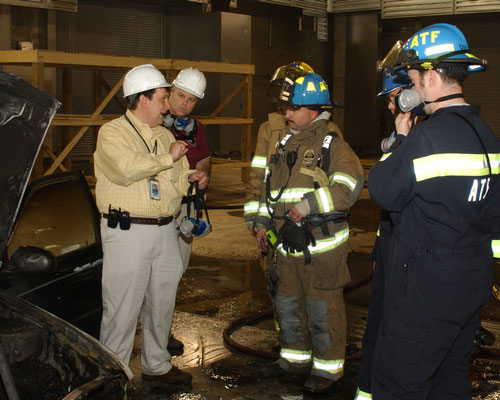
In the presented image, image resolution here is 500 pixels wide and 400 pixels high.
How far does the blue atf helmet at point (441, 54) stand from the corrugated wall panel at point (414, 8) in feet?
48.6

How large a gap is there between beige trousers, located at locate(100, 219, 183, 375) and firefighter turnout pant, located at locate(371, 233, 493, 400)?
1675 mm

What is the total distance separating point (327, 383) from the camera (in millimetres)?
4613

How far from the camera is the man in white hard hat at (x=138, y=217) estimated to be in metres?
4.39

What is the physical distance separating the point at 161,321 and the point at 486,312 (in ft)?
11.2

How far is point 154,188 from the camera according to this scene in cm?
450

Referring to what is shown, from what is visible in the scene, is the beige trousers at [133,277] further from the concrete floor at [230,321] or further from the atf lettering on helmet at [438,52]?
the atf lettering on helmet at [438,52]

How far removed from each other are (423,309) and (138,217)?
195 cm

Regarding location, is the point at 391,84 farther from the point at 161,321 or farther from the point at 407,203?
the point at 161,321

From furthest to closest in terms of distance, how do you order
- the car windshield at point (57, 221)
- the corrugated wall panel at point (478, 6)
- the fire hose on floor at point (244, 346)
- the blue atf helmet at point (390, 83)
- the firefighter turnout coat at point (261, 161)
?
the corrugated wall panel at point (478, 6), the fire hose on floor at point (244, 346), the firefighter turnout coat at point (261, 161), the blue atf helmet at point (390, 83), the car windshield at point (57, 221)

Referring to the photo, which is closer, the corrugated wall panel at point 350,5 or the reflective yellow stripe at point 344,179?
the reflective yellow stripe at point 344,179

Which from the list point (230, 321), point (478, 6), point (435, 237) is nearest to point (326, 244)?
point (435, 237)

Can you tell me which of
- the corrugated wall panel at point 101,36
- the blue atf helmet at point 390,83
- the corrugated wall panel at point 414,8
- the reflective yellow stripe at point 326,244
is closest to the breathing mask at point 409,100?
the blue atf helmet at point 390,83

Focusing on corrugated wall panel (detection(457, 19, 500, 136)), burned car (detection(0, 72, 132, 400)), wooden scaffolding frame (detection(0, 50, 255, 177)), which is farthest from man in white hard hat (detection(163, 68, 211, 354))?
corrugated wall panel (detection(457, 19, 500, 136))

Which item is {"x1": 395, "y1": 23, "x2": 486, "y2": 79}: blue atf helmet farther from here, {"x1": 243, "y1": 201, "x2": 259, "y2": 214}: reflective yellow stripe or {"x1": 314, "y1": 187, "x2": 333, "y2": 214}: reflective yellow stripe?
{"x1": 243, "y1": 201, "x2": 259, "y2": 214}: reflective yellow stripe
